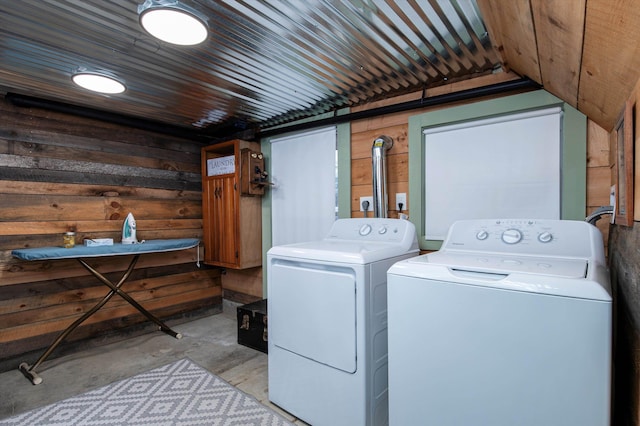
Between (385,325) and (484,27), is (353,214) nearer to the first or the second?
(385,325)

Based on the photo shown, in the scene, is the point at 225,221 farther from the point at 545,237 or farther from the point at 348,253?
the point at 545,237

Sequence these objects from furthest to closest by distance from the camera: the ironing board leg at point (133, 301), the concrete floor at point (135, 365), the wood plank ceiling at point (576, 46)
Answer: the ironing board leg at point (133, 301) < the concrete floor at point (135, 365) < the wood plank ceiling at point (576, 46)

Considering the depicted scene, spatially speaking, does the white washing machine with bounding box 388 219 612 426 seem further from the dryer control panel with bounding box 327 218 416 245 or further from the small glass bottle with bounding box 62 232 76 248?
the small glass bottle with bounding box 62 232 76 248

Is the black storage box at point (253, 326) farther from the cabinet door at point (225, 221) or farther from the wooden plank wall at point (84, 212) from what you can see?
the wooden plank wall at point (84, 212)

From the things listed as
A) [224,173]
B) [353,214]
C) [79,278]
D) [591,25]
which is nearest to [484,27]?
[591,25]

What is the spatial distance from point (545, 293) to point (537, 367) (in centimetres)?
23

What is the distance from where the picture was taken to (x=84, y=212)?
8.95 ft

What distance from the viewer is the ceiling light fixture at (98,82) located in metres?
1.94

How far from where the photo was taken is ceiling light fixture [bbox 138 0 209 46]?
4.27 ft

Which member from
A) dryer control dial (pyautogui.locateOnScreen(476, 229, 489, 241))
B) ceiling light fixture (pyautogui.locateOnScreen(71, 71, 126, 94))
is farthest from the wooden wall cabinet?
dryer control dial (pyautogui.locateOnScreen(476, 229, 489, 241))

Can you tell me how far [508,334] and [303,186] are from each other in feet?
7.05

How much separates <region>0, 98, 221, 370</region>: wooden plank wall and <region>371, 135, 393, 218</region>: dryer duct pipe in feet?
7.02

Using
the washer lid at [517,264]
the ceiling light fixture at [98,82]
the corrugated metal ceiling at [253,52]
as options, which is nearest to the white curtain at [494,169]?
the corrugated metal ceiling at [253,52]

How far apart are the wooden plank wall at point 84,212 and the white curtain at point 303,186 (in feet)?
3.33
